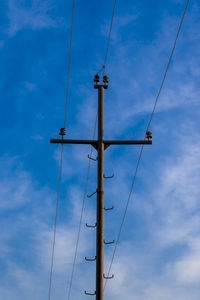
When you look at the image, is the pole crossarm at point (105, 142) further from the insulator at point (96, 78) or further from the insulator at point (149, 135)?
the insulator at point (96, 78)

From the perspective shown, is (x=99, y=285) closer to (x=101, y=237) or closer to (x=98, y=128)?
(x=101, y=237)

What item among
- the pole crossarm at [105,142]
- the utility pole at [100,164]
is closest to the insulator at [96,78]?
the utility pole at [100,164]

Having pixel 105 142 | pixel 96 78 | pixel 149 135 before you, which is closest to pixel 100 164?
pixel 105 142

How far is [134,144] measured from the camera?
14.7 m

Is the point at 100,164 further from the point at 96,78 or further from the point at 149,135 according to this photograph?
the point at 96,78

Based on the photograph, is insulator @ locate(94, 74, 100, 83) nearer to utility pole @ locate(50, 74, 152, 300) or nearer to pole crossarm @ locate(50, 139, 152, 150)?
utility pole @ locate(50, 74, 152, 300)

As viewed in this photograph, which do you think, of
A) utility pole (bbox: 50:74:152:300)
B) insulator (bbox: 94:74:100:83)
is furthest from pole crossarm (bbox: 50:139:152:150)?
insulator (bbox: 94:74:100:83)

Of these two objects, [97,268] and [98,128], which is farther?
[98,128]

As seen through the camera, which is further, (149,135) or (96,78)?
(96,78)

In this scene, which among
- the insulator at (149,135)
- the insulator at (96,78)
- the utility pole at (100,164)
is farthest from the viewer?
the insulator at (96,78)

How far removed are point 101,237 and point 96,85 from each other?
4692mm

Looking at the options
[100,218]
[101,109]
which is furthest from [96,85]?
[100,218]

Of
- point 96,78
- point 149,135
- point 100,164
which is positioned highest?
point 96,78

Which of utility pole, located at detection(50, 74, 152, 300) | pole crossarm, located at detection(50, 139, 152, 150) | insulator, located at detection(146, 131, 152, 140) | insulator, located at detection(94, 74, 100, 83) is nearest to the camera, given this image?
utility pole, located at detection(50, 74, 152, 300)
